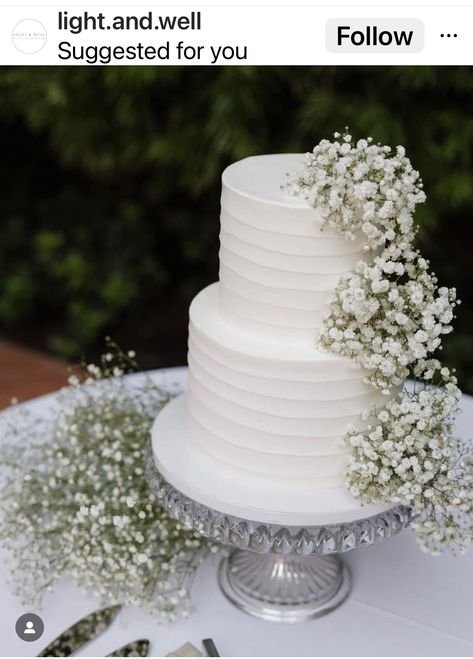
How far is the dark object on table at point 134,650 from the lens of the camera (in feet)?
6.16

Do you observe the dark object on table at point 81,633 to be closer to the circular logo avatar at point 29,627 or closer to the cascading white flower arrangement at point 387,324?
the circular logo avatar at point 29,627

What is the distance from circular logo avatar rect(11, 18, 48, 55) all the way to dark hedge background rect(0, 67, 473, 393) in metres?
1.94

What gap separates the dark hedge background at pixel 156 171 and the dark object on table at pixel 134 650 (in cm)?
278

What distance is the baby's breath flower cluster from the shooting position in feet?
6.45

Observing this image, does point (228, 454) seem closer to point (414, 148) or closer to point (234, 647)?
point (234, 647)

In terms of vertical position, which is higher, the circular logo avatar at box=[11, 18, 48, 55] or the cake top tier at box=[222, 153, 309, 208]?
the circular logo avatar at box=[11, 18, 48, 55]

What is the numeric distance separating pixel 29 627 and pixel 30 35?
61.2 inches

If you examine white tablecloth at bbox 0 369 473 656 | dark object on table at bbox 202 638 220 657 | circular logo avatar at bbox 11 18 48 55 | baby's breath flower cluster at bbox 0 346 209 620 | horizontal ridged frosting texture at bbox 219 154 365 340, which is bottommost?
white tablecloth at bbox 0 369 473 656

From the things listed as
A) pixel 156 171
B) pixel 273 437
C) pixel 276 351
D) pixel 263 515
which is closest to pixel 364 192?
pixel 276 351

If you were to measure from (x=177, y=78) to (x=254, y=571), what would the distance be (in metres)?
3.15

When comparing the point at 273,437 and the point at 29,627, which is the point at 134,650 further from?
the point at 273,437

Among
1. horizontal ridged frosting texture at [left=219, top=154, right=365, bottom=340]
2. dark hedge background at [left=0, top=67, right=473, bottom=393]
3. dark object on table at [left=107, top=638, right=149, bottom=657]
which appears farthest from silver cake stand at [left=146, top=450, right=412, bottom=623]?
dark hedge background at [left=0, top=67, right=473, bottom=393]

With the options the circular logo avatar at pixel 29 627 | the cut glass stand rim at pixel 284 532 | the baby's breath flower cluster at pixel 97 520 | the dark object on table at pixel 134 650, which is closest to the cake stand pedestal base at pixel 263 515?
the cut glass stand rim at pixel 284 532

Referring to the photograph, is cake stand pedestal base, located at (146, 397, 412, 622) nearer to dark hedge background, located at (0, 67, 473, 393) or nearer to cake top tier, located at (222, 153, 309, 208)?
cake top tier, located at (222, 153, 309, 208)
